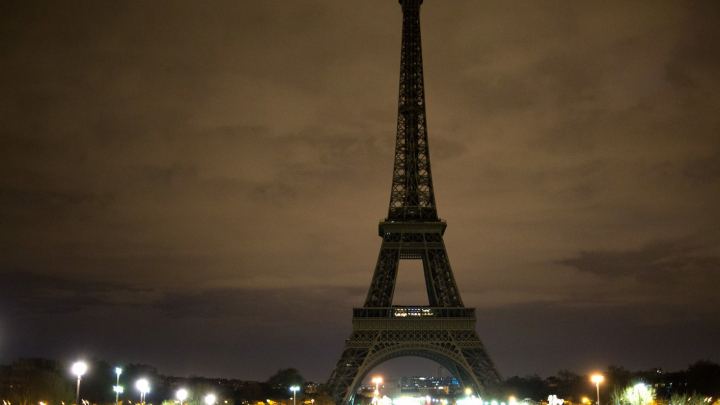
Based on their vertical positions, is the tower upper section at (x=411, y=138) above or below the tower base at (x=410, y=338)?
above

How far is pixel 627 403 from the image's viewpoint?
6875 centimetres

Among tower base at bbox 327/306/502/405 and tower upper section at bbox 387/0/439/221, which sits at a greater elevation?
tower upper section at bbox 387/0/439/221

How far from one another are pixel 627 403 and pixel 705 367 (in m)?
34.7

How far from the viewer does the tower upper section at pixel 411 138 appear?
88.0 meters

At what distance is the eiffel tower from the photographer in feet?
266

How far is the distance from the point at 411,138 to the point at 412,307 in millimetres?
21897

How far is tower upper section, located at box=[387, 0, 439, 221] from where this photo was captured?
289 ft

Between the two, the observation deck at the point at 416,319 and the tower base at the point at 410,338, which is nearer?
the tower base at the point at 410,338

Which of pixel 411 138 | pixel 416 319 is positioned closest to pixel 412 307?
pixel 416 319

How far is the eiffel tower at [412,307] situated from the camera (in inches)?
3189

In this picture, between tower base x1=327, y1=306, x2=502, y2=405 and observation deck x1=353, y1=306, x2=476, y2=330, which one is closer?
tower base x1=327, y1=306, x2=502, y2=405

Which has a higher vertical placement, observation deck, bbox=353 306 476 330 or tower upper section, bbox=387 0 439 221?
tower upper section, bbox=387 0 439 221

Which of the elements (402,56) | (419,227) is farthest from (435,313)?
(402,56)

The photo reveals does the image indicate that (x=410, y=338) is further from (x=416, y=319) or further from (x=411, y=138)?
(x=411, y=138)
